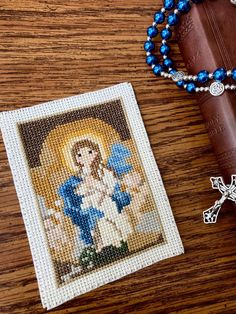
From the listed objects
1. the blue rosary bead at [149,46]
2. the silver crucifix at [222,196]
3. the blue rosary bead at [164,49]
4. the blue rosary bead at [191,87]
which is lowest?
the silver crucifix at [222,196]

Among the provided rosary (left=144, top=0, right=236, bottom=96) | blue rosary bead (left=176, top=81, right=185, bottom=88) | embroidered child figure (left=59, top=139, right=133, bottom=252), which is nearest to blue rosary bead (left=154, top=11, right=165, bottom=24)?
rosary (left=144, top=0, right=236, bottom=96)

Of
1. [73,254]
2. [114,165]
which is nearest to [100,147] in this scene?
[114,165]

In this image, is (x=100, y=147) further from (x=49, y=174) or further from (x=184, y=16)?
(x=184, y=16)

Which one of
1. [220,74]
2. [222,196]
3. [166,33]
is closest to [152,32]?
[166,33]

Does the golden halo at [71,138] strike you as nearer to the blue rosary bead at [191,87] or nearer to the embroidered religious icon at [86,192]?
the embroidered religious icon at [86,192]

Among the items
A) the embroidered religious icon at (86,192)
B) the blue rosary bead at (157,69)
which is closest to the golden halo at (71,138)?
the embroidered religious icon at (86,192)

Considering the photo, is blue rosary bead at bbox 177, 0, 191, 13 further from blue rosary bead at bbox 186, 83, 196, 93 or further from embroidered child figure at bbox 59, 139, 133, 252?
embroidered child figure at bbox 59, 139, 133, 252
